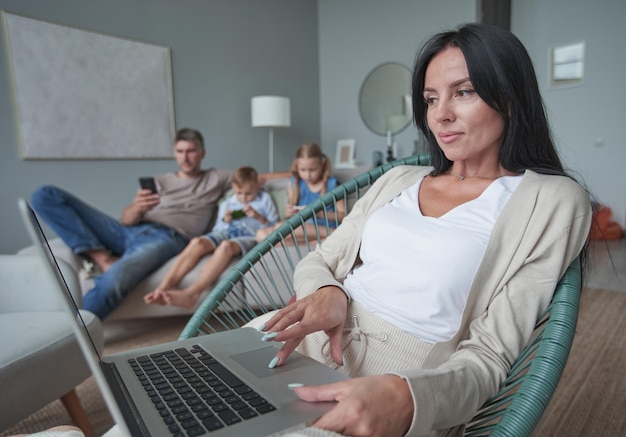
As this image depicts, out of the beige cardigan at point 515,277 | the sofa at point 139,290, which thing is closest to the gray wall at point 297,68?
the sofa at point 139,290

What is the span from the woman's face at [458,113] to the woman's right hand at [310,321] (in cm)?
37

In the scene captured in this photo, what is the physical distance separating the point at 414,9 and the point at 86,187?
355 cm

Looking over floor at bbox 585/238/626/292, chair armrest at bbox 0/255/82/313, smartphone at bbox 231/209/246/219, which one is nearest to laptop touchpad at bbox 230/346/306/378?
chair armrest at bbox 0/255/82/313

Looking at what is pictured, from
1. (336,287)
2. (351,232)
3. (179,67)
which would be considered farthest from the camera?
(179,67)

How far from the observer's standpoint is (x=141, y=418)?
53cm

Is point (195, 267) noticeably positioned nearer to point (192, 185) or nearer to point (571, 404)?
point (192, 185)

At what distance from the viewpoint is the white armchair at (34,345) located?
3.47 ft

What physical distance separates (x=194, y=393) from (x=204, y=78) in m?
4.05

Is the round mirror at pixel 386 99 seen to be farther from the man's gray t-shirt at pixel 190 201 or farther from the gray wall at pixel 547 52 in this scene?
the man's gray t-shirt at pixel 190 201

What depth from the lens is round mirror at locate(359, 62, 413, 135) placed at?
4684mm

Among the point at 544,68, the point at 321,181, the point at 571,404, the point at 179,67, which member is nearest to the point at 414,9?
the point at 544,68

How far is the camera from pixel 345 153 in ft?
16.8

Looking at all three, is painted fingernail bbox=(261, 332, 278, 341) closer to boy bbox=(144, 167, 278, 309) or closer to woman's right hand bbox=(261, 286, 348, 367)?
woman's right hand bbox=(261, 286, 348, 367)

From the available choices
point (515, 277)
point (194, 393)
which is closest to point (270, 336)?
point (194, 393)
